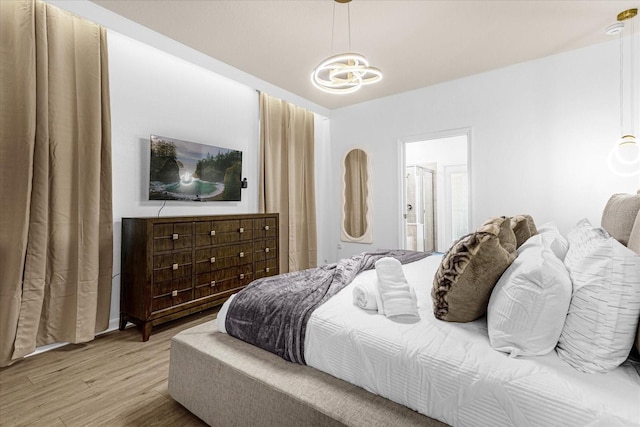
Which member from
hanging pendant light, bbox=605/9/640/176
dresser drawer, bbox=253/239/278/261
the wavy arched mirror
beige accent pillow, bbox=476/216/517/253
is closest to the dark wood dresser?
dresser drawer, bbox=253/239/278/261

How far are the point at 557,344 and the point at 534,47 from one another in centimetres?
332

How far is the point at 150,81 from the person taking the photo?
300 centimetres

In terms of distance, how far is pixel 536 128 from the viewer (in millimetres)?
3453

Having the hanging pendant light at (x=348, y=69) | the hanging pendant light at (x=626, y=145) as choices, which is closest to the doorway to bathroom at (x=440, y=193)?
the hanging pendant light at (x=626, y=145)

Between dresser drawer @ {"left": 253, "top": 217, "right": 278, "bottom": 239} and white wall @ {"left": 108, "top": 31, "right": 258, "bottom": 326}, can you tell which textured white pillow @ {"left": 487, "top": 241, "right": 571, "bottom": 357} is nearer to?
dresser drawer @ {"left": 253, "top": 217, "right": 278, "bottom": 239}

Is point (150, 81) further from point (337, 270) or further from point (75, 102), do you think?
point (337, 270)

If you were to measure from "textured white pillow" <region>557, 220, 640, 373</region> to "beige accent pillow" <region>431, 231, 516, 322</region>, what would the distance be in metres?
0.25

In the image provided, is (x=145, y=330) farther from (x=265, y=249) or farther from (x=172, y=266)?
(x=265, y=249)

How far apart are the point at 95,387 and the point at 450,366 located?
2.10 metres

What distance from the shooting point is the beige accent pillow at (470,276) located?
118cm

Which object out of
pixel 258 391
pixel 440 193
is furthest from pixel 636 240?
pixel 440 193

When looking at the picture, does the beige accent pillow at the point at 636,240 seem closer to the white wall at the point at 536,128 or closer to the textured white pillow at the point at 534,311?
the textured white pillow at the point at 534,311

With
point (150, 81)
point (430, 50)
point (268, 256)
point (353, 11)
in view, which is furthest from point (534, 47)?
point (150, 81)

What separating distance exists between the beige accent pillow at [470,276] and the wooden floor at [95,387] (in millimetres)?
1377
